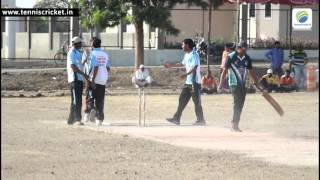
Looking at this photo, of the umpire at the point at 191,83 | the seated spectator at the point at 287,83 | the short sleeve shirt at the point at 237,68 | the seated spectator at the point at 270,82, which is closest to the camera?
the short sleeve shirt at the point at 237,68

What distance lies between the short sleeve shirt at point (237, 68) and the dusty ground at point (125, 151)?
0.95 m

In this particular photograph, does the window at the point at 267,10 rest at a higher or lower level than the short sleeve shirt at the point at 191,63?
higher

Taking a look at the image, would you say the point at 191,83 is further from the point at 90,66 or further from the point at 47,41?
the point at 47,41

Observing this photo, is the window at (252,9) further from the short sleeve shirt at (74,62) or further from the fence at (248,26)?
the short sleeve shirt at (74,62)

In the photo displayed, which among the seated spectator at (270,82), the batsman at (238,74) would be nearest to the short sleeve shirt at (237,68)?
the batsman at (238,74)

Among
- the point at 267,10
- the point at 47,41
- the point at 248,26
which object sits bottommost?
the point at 47,41

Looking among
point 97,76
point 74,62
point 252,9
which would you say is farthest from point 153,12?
point 252,9

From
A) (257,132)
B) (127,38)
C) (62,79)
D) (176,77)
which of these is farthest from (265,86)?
(127,38)

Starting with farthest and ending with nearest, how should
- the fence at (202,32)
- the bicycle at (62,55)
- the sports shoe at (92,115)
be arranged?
the fence at (202,32)
the bicycle at (62,55)
the sports shoe at (92,115)

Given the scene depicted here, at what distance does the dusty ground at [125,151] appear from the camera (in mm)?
8766

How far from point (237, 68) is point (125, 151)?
10.9ft

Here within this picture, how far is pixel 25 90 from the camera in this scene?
25.3 metres

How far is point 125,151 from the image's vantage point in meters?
10.6

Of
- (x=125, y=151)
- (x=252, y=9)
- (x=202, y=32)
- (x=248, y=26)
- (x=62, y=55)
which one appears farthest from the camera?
(x=248, y=26)
